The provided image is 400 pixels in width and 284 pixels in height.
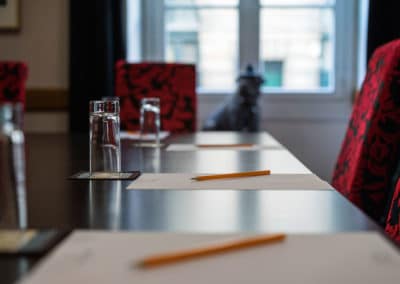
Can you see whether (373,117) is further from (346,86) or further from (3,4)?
(3,4)

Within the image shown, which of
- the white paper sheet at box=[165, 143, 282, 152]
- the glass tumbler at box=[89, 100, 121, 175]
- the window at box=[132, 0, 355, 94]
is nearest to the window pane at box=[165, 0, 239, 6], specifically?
the window at box=[132, 0, 355, 94]

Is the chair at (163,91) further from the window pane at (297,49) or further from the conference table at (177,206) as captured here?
the conference table at (177,206)

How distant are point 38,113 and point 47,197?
2468mm

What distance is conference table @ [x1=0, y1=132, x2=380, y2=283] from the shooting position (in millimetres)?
614

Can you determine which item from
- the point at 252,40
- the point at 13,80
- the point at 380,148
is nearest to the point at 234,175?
the point at 380,148

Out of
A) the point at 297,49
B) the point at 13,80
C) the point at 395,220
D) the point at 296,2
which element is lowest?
the point at 395,220

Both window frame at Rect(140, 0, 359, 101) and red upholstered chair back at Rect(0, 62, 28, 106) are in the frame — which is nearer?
red upholstered chair back at Rect(0, 62, 28, 106)

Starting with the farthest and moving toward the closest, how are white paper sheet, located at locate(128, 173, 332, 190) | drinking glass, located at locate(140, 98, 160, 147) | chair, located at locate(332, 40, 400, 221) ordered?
drinking glass, located at locate(140, 98, 160, 147)
chair, located at locate(332, 40, 400, 221)
white paper sheet, located at locate(128, 173, 332, 190)

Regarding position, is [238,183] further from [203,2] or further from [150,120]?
[203,2]

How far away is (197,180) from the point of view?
0.93 meters

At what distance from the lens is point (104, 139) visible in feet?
3.31

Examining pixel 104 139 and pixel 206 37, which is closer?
pixel 104 139

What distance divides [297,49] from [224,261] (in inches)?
109

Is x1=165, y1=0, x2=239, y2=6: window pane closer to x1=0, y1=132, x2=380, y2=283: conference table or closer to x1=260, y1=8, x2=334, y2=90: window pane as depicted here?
x1=260, y1=8, x2=334, y2=90: window pane
